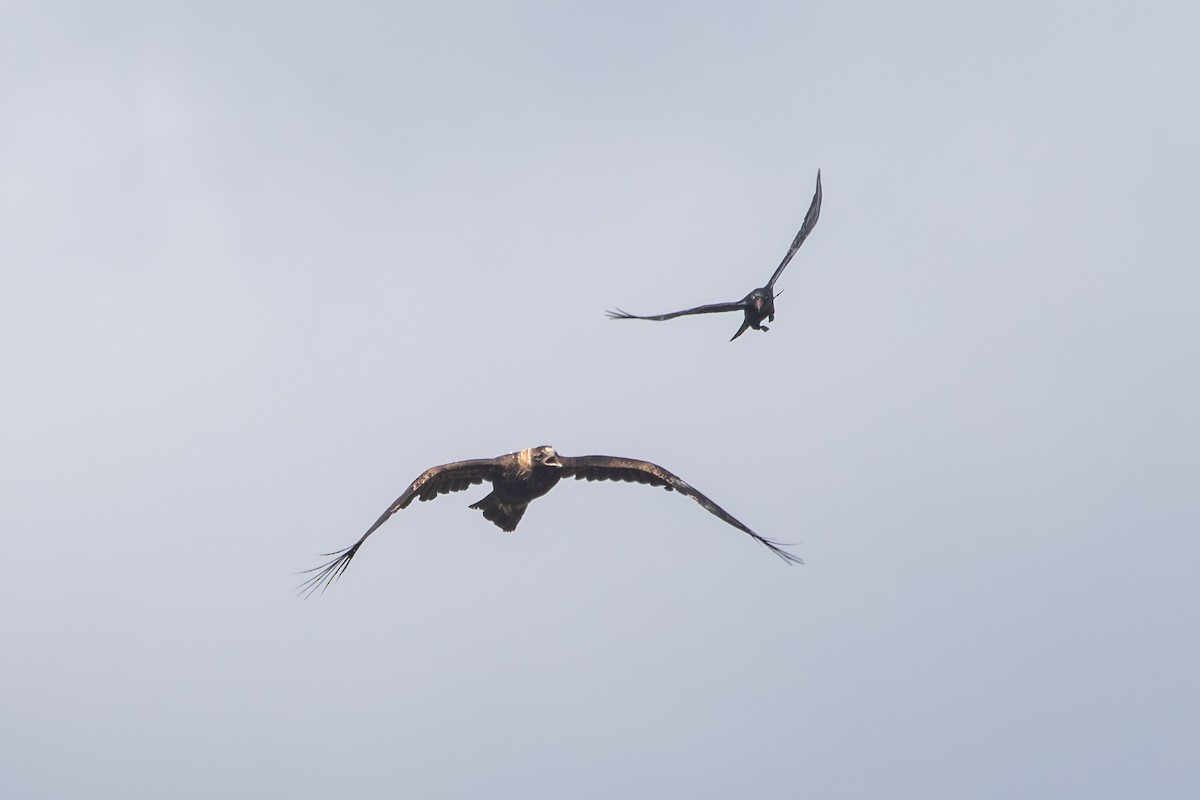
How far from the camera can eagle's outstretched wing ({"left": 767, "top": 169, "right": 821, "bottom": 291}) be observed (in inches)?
1195

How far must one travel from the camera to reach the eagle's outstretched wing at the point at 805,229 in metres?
30.3

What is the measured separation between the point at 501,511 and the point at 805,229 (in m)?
7.42

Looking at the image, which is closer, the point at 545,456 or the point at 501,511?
the point at 545,456

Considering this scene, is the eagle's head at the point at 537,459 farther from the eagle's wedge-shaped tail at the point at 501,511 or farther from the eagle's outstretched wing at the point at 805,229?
the eagle's outstretched wing at the point at 805,229

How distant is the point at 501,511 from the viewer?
103ft

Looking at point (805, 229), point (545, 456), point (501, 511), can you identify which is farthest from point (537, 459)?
point (805, 229)

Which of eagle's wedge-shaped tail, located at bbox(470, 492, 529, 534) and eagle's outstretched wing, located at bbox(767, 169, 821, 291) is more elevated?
eagle's outstretched wing, located at bbox(767, 169, 821, 291)

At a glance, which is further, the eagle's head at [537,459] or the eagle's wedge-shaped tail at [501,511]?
the eagle's wedge-shaped tail at [501,511]

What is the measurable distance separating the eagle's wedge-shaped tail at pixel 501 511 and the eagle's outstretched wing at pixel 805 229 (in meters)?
6.06

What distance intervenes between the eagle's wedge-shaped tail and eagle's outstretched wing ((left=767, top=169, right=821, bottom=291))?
6058mm

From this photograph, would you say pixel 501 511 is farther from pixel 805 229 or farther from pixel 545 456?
pixel 805 229

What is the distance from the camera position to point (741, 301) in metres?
29.8

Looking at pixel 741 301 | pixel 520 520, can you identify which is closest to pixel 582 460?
pixel 520 520

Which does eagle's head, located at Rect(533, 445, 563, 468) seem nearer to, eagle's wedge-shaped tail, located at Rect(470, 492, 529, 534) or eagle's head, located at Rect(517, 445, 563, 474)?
eagle's head, located at Rect(517, 445, 563, 474)
